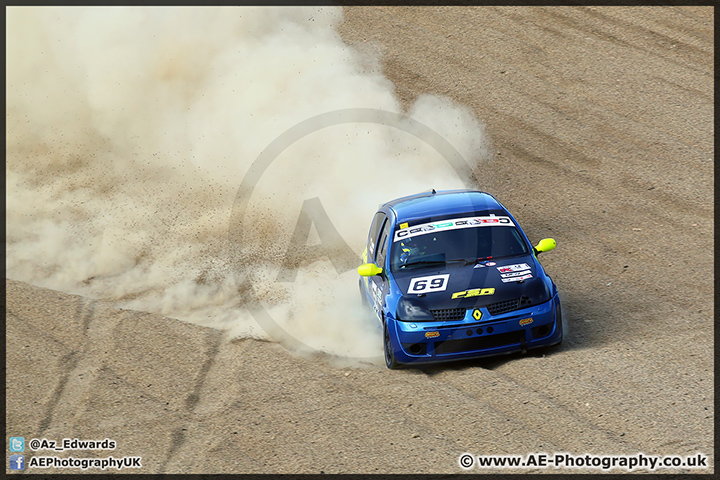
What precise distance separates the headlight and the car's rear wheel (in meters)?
0.27

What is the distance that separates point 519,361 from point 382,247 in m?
2.09

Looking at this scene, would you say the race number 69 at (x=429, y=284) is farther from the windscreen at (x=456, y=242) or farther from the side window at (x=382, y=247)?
the side window at (x=382, y=247)

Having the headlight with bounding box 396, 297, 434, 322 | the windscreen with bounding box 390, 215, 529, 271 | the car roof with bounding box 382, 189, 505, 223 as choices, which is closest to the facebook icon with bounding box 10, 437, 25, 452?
the headlight with bounding box 396, 297, 434, 322

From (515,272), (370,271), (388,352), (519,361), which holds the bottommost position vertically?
(388,352)

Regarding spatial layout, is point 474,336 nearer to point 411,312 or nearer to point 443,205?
point 411,312

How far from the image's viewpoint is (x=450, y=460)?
5.54m

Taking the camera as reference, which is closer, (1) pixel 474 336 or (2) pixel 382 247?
(1) pixel 474 336

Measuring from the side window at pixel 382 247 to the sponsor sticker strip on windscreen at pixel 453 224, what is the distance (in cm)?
23

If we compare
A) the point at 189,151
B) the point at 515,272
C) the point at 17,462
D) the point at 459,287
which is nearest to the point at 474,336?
the point at 459,287

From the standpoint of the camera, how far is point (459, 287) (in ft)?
23.8

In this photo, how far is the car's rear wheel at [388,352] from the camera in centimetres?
729

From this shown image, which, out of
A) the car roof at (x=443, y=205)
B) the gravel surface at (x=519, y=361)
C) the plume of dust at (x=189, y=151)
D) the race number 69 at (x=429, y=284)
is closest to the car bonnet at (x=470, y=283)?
the race number 69 at (x=429, y=284)

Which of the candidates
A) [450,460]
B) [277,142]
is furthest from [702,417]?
[277,142]

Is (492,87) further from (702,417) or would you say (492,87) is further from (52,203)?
(702,417)
